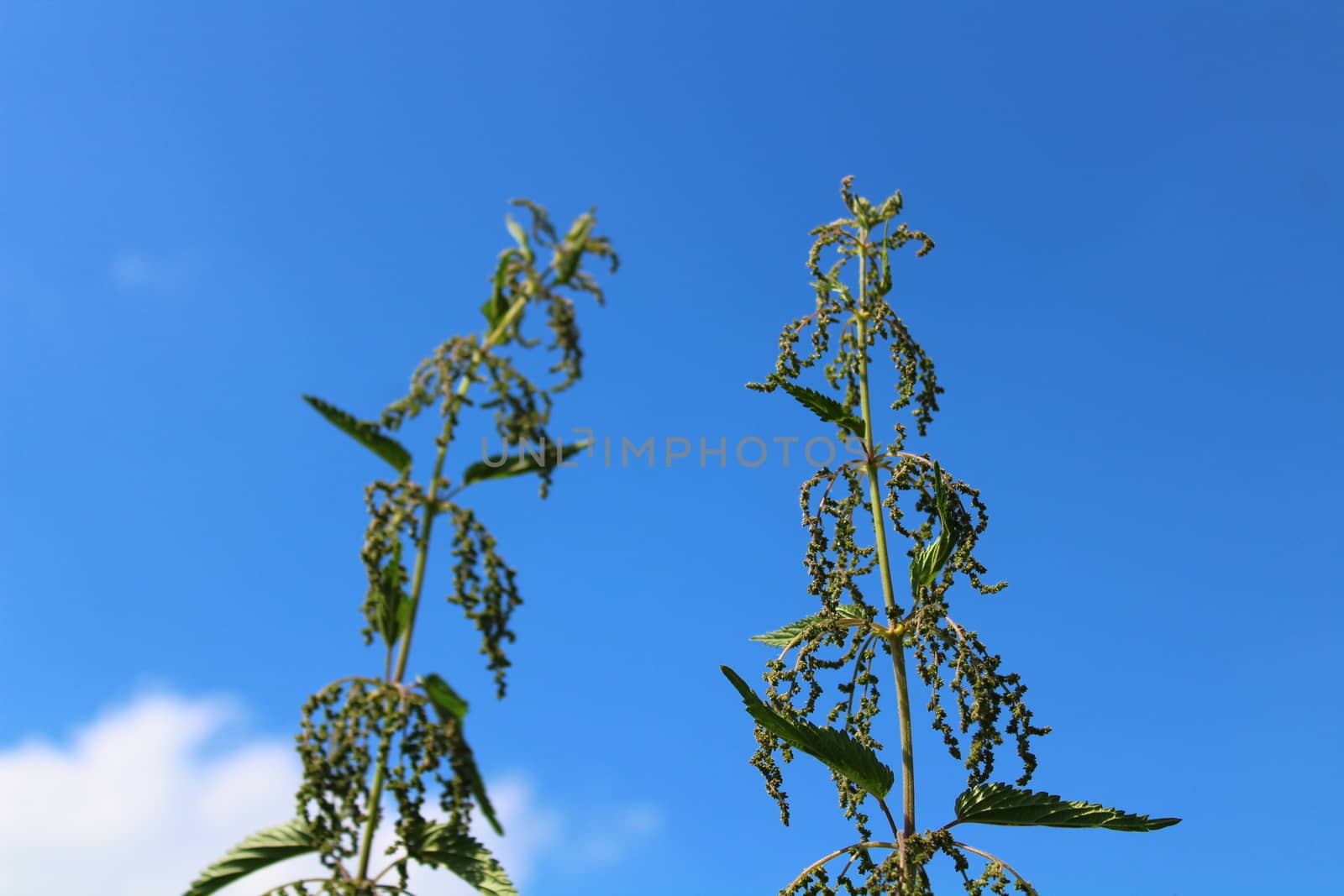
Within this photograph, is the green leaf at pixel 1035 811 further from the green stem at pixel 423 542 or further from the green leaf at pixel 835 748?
the green stem at pixel 423 542

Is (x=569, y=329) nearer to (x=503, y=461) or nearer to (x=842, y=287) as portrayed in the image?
(x=503, y=461)

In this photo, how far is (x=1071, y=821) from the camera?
21.2 ft

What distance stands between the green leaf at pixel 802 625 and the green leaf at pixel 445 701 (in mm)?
3358

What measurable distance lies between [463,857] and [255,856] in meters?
0.84

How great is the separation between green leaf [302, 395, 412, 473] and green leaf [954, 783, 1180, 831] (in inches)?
156

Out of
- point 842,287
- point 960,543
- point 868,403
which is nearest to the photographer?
point 960,543

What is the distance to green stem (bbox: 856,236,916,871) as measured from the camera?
21.6ft

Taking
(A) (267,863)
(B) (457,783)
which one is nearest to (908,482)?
(B) (457,783)

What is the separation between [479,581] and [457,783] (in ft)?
2.51

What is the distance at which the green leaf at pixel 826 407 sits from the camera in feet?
24.1

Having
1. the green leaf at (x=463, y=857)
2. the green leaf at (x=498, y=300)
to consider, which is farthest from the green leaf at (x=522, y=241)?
the green leaf at (x=463, y=857)

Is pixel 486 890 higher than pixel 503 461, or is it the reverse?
pixel 503 461

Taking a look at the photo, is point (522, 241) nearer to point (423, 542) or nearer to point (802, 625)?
point (423, 542)

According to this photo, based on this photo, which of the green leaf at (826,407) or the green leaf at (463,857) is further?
the green leaf at (826,407)
